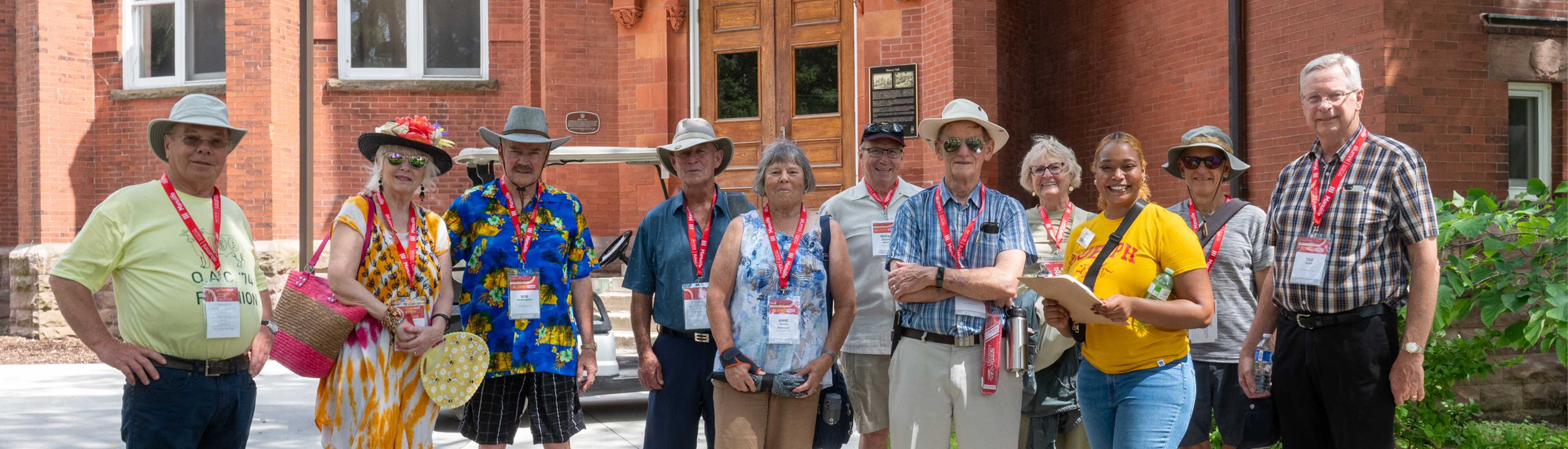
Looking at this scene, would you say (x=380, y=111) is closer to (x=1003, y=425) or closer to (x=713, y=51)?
(x=713, y=51)

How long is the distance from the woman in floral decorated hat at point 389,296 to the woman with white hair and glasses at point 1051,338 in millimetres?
2455

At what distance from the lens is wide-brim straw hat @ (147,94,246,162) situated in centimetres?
398

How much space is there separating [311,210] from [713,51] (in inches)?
195

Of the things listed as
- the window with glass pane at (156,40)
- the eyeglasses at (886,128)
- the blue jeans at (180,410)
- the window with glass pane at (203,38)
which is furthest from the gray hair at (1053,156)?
the window with glass pane at (156,40)

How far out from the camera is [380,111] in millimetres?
13789

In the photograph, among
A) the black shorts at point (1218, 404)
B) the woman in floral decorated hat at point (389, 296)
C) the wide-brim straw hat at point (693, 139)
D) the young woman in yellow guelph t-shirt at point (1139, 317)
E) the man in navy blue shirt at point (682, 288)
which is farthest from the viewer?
the black shorts at point (1218, 404)

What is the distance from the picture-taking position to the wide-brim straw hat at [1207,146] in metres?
4.90

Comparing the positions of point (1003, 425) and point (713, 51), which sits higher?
point (713, 51)

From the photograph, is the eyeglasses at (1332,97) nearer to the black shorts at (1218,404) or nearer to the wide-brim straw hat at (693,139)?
the black shorts at (1218,404)

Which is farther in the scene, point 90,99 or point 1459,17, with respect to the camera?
point 90,99

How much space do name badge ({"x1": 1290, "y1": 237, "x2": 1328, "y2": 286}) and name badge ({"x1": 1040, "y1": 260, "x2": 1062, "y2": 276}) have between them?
0.88 meters

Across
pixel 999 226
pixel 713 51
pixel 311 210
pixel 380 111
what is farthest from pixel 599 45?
pixel 999 226

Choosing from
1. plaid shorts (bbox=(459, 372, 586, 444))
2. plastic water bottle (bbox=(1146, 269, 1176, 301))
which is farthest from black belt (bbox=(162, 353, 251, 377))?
plastic water bottle (bbox=(1146, 269, 1176, 301))

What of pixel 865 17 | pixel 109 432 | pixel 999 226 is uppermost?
pixel 865 17
